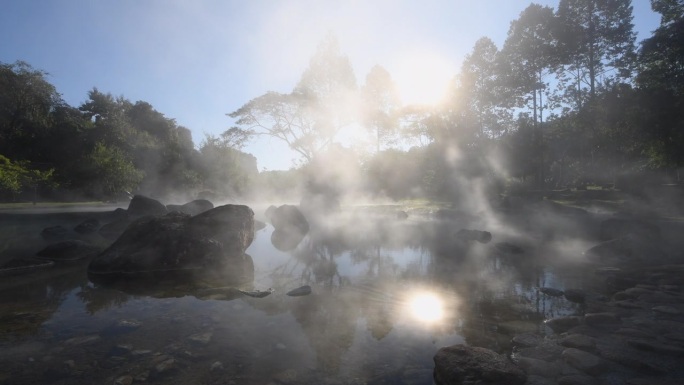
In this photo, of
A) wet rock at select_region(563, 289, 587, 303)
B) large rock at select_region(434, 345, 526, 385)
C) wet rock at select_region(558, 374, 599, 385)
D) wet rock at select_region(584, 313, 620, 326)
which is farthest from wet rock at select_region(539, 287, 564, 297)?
large rock at select_region(434, 345, 526, 385)

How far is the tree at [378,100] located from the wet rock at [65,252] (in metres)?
29.4

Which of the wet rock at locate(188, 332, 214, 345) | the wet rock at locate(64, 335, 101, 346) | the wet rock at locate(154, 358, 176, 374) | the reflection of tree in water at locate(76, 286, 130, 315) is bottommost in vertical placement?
the wet rock at locate(188, 332, 214, 345)

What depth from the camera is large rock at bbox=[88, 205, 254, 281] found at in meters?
8.21

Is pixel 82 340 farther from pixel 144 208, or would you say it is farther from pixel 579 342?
pixel 144 208

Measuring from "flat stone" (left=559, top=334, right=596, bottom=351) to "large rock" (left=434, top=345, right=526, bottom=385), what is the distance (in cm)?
109

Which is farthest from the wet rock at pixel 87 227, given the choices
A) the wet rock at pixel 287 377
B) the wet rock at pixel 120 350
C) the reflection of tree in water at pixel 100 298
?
the wet rock at pixel 287 377

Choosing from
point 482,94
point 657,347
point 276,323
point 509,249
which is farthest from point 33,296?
point 482,94

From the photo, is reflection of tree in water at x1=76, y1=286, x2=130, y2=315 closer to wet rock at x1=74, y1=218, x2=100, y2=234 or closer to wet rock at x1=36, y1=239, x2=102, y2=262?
wet rock at x1=36, y1=239, x2=102, y2=262

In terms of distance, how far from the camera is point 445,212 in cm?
2403

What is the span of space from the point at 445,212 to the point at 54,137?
105 ft

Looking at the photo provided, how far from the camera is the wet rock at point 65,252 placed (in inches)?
382

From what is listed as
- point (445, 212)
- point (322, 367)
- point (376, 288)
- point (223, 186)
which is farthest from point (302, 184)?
point (322, 367)

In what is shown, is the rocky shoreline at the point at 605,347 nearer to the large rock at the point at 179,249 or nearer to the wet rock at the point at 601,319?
the wet rock at the point at 601,319

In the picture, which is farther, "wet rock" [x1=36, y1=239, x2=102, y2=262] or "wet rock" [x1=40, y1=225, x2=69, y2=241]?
"wet rock" [x1=40, y1=225, x2=69, y2=241]
